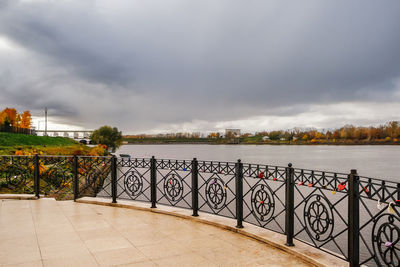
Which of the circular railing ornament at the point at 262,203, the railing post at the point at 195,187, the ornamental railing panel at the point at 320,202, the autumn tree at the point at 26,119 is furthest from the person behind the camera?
the autumn tree at the point at 26,119

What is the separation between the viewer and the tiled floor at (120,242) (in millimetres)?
4043

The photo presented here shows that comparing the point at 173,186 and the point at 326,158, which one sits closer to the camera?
the point at 173,186

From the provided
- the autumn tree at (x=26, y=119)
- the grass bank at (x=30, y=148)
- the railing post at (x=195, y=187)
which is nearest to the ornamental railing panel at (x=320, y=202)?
the railing post at (x=195, y=187)

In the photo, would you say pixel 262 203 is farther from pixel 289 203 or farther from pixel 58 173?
pixel 58 173

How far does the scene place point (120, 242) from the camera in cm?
473

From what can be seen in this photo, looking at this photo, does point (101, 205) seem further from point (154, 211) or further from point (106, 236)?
point (106, 236)

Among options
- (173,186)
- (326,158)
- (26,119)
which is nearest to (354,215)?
(173,186)

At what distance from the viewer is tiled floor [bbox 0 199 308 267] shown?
404 cm

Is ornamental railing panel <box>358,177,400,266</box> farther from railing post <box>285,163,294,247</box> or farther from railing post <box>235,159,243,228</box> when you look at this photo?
railing post <box>235,159,243,228</box>

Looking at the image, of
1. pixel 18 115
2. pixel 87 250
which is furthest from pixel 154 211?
pixel 18 115

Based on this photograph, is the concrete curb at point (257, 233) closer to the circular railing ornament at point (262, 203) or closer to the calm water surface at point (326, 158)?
the circular railing ornament at point (262, 203)

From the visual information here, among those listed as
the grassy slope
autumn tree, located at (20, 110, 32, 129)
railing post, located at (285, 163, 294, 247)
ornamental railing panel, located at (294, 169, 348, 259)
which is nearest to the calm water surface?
the grassy slope

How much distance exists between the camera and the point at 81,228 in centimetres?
547

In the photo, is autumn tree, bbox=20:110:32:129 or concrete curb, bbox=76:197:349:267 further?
autumn tree, bbox=20:110:32:129
